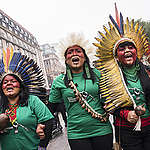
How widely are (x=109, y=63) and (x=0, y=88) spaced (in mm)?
1490

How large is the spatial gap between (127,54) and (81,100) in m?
0.81

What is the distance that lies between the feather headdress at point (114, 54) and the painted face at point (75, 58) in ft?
0.94

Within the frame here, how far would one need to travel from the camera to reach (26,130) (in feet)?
6.08

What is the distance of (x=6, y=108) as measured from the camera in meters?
1.98

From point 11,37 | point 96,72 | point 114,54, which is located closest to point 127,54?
point 114,54

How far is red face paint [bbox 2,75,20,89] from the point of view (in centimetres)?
194

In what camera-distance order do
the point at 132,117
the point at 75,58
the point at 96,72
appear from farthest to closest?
1. the point at 96,72
2. the point at 75,58
3. the point at 132,117

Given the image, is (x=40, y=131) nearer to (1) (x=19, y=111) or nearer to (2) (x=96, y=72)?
(1) (x=19, y=111)

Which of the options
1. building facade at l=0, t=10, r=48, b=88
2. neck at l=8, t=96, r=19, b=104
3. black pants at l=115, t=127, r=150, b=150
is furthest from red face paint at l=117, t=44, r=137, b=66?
building facade at l=0, t=10, r=48, b=88

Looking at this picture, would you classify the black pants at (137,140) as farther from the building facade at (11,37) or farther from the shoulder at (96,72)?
the building facade at (11,37)

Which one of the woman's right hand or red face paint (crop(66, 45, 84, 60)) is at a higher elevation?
red face paint (crop(66, 45, 84, 60))

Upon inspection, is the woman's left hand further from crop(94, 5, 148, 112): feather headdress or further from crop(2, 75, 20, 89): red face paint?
crop(94, 5, 148, 112): feather headdress

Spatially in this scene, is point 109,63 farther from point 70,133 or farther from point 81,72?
point 70,133

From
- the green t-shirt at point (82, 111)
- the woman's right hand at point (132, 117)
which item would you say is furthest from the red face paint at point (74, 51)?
the woman's right hand at point (132, 117)
